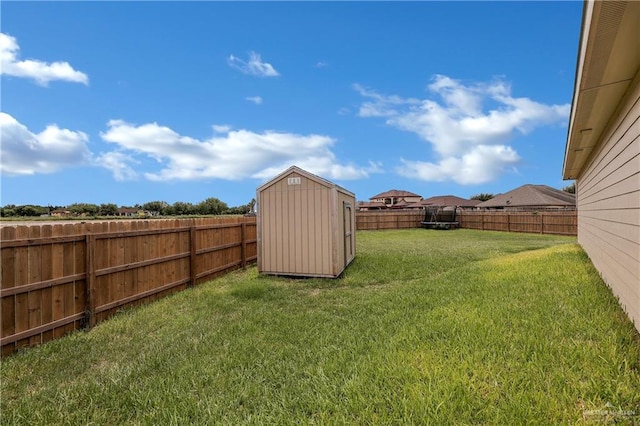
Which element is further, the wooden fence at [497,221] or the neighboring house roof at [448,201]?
the neighboring house roof at [448,201]

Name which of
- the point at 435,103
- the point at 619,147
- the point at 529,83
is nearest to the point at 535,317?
the point at 619,147

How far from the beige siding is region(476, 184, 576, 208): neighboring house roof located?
34.0 m

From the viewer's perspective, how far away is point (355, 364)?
2.53 metres

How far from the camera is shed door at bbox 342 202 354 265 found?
7824 millimetres

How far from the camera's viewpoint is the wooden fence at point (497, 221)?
17828mm

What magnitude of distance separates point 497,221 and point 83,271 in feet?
78.3

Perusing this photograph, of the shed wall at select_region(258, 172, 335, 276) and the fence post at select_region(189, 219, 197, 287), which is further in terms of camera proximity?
the shed wall at select_region(258, 172, 335, 276)

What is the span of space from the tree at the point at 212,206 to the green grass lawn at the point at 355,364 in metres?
55.0

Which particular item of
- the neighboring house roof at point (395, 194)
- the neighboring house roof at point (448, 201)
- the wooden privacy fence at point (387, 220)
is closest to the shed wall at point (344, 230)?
the wooden privacy fence at point (387, 220)

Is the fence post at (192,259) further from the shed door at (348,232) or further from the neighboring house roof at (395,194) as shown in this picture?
the neighboring house roof at (395,194)

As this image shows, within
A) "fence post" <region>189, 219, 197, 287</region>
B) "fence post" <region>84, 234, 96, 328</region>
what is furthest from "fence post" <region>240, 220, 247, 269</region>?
"fence post" <region>84, 234, 96, 328</region>

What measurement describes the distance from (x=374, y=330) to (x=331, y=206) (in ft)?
12.5

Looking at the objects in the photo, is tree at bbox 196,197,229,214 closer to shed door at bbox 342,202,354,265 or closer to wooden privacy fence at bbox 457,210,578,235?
wooden privacy fence at bbox 457,210,578,235

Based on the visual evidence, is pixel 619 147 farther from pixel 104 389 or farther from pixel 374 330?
pixel 104 389
